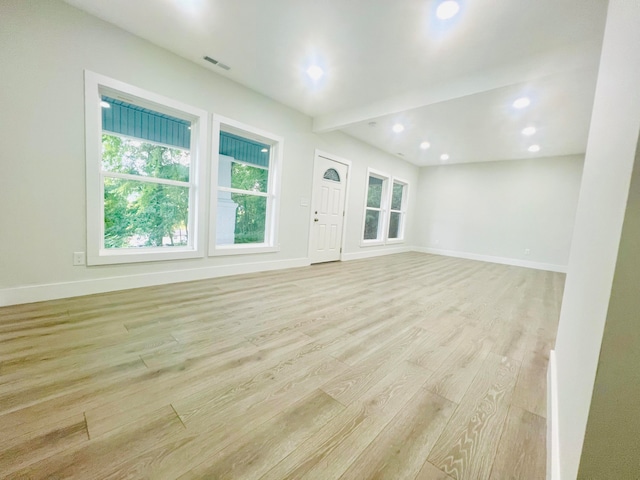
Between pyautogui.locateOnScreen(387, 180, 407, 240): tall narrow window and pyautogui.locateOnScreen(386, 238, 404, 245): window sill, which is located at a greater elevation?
pyautogui.locateOnScreen(387, 180, 407, 240): tall narrow window

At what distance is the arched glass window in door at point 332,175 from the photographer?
4.80m

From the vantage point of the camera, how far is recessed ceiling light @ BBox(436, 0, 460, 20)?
5.97 feet

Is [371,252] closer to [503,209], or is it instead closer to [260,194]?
[260,194]

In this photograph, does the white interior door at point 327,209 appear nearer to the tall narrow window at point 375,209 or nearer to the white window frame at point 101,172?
the tall narrow window at point 375,209

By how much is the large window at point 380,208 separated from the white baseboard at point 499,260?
1.24 m

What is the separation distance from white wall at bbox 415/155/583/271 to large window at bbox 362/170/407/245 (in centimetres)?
113

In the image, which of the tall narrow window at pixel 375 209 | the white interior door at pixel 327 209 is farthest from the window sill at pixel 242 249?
the tall narrow window at pixel 375 209

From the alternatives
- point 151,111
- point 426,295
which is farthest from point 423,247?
point 151,111

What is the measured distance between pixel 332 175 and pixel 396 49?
2653mm

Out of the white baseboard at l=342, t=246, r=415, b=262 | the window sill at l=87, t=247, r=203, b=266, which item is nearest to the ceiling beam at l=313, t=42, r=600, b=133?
the white baseboard at l=342, t=246, r=415, b=262

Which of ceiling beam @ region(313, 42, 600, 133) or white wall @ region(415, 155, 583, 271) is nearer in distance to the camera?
ceiling beam @ region(313, 42, 600, 133)

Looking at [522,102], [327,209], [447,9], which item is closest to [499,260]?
[522,102]

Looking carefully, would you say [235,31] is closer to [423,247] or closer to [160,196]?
[160,196]

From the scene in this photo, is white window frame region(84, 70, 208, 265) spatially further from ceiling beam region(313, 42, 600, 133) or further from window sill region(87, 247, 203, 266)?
ceiling beam region(313, 42, 600, 133)
